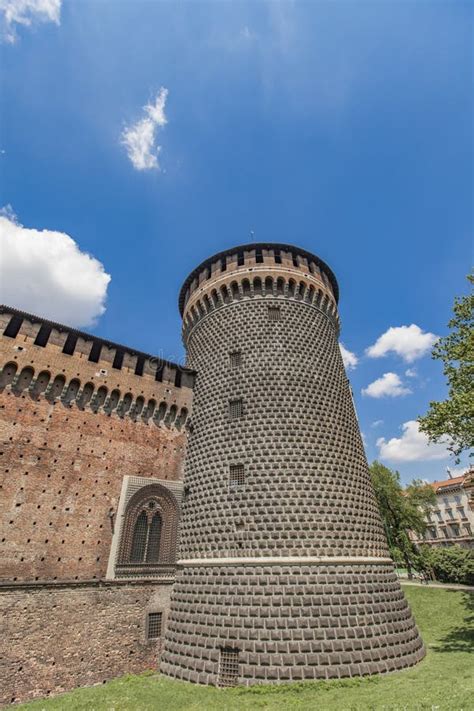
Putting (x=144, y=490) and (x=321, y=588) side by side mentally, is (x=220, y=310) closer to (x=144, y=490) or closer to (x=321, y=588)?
(x=144, y=490)

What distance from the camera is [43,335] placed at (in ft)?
57.8

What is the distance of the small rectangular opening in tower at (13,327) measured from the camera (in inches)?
657

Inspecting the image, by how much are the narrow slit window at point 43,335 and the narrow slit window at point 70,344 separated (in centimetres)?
90

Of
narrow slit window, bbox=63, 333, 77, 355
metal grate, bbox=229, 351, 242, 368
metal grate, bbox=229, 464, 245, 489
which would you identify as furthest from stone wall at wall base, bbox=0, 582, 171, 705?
metal grate, bbox=229, 351, 242, 368

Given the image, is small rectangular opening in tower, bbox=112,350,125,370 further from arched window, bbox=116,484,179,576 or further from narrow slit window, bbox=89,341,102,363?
arched window, bbox=116,484,179,576

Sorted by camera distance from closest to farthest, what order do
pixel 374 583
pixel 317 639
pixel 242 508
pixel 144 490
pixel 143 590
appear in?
pixel 317 639 → pixel 374 583 → pixel 242 508 → pixel 143 590 → pixel 144 490

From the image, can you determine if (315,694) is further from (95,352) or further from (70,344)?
(70,344)

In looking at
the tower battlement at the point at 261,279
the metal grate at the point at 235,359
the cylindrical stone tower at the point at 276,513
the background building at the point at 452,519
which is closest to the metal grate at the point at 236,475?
the cylindrical stone tower at the point at 276,513

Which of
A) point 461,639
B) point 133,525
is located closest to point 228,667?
point 133,525

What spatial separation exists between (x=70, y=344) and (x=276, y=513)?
12941 millimetres

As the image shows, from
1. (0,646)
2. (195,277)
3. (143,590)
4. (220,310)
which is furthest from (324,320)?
(0,646)

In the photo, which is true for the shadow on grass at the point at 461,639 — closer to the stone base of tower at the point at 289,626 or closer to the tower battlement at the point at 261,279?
the stone base of tower at the point at 289,626

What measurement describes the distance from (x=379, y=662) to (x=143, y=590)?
9.70 meters

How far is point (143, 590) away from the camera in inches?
620
